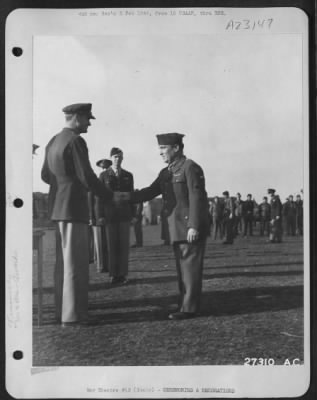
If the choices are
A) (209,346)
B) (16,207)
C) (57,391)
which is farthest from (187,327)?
(16,207)

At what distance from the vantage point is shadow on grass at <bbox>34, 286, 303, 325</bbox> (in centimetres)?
90

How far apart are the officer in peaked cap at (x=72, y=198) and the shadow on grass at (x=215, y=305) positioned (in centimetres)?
5

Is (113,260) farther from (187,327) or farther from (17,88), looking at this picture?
(17,88)

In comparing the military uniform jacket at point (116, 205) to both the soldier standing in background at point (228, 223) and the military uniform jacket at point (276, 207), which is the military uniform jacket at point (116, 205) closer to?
the soldier standing in background at point (228, 223)

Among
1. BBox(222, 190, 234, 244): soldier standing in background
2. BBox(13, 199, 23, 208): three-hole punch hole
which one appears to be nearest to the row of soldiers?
BBox(222, 190, 234, 244): soldier standing in background

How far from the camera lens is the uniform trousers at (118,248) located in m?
0.90

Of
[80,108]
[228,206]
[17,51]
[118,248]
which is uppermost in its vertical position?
[17,51]

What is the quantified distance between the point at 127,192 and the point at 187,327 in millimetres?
356

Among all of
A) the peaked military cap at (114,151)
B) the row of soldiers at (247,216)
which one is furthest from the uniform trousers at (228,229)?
the peaked military cap at (114,151)

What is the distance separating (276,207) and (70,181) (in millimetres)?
494

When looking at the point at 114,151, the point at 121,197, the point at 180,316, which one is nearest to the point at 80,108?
the point at 114,151

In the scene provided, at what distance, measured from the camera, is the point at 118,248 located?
90 cm

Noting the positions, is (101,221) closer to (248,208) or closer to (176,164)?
(176,164)

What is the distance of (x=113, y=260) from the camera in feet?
2.96
